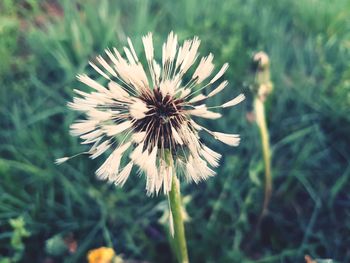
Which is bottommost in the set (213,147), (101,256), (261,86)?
(101,256)

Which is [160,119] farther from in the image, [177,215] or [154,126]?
[177,215]

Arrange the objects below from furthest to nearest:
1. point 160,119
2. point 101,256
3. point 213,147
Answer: point 213,147 → point 101,256 → point 160,119

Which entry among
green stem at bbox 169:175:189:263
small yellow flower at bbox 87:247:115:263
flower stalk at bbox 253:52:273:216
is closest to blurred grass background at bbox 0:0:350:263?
flower stalk at bbox 253:52:273:216

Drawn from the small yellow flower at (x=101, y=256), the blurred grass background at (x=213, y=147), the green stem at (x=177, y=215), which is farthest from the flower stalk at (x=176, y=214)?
the blurred grass background at (x=213, y=147)

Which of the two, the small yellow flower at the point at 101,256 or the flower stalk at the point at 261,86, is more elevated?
the flower stalk at the point at 261,86

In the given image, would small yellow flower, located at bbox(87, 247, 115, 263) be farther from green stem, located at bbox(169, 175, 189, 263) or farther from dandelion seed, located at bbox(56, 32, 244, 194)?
dandelion seed, located at bbox(56, 32, 244, 194)

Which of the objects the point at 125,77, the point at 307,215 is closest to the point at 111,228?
the point at 307,215

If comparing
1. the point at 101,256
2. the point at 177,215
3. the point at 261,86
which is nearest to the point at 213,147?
the point at 261,86

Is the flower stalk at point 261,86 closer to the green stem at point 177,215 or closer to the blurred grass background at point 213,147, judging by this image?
the blurred grass background at point 213,147

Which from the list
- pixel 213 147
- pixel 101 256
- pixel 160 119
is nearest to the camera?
pixel 160 119
